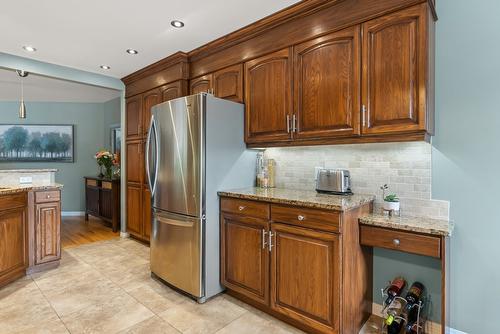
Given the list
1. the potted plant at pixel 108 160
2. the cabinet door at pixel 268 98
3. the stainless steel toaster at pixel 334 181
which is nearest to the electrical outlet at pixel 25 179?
the potted plant at pixel 108 160

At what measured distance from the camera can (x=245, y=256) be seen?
229cm

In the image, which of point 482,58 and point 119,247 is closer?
point 482,58

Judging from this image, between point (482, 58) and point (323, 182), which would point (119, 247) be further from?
point (482, 58)

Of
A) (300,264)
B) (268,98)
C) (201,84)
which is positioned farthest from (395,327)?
(201,84)

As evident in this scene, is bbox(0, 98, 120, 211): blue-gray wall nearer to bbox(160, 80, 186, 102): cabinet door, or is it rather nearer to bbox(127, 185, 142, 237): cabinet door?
bbox(127, 185, 142, 237): cabinet door

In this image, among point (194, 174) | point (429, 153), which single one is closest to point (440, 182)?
point (429, 153)

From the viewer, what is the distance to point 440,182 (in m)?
1.92

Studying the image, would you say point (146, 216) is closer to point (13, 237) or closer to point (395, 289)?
point (13, 237)

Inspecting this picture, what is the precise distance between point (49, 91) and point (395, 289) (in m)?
6.35

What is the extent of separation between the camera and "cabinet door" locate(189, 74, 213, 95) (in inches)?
120

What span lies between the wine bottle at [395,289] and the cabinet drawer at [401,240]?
368mm

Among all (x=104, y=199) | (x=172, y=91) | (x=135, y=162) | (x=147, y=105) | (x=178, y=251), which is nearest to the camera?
(x=178, y=251)

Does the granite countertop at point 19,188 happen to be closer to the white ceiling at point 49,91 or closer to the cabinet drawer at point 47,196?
the cabinet drawer at point 47,196

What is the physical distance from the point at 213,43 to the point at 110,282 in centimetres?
267
